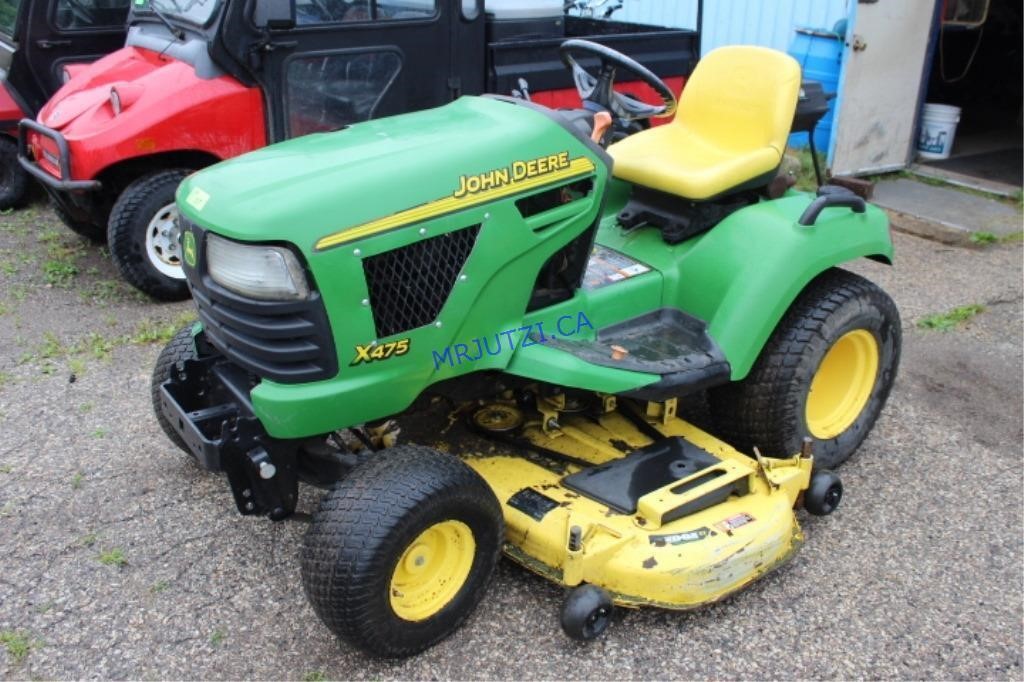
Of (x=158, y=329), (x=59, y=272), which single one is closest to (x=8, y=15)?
(x=59, y=272)

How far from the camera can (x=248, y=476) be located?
96.3 inches

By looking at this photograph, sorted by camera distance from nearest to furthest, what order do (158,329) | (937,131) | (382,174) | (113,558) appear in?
(382,174), (113,558), (158,329), (937,131)

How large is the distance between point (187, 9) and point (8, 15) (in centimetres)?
193

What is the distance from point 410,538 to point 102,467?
1530 millimetres

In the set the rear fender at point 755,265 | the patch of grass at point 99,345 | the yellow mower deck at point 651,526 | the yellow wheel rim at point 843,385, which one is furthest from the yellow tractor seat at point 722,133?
the patch of grass at point 99,345

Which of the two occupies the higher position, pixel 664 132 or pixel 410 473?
pixel 664 132

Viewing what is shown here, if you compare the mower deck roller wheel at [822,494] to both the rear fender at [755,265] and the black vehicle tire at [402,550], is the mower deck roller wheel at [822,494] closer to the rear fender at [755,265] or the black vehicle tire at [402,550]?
the rear fender at [755,265]

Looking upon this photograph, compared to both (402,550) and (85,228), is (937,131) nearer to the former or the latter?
(85,228)

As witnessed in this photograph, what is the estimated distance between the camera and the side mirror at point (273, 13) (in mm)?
4590

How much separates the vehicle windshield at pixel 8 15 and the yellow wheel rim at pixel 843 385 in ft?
17.6

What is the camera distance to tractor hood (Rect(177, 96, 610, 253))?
225 cm

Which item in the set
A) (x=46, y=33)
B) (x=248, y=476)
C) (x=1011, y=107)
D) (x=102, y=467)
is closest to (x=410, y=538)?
(x=248, y=476)

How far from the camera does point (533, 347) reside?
8.73 feet

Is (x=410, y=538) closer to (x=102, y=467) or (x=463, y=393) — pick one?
(x=463, y=393)
